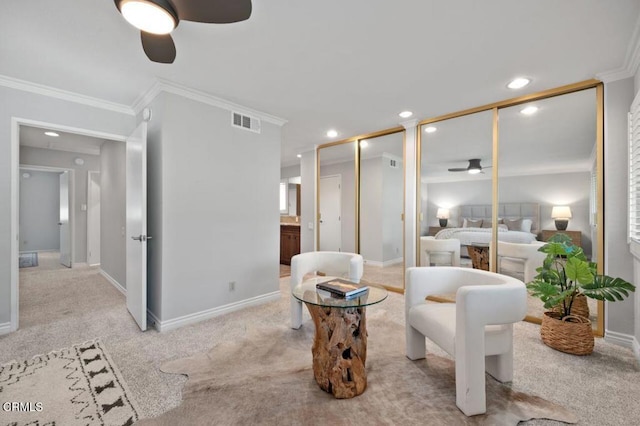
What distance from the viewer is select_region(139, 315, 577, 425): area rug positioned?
1640 mm

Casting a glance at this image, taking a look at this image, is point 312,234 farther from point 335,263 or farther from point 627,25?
point 627,25

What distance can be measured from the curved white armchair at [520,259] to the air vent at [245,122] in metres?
3.20

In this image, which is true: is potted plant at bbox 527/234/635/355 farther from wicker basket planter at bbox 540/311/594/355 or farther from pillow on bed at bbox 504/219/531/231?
pillow on bed at bbox 504/219/531/231

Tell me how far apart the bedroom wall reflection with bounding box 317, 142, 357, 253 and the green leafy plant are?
2619 millimetres

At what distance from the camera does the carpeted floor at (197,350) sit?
1.83 meters

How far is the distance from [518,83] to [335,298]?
2674 millimetres

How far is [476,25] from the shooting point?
76.4 inches

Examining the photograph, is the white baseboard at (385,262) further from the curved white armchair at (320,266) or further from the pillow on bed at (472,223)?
the curved white armchair at (320,266)

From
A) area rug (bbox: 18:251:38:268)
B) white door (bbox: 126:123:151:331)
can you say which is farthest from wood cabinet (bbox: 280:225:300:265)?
area rug (bbox: 18:251:38:268)

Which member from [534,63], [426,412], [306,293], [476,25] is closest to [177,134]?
[306,293]

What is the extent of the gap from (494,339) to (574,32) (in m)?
2.16

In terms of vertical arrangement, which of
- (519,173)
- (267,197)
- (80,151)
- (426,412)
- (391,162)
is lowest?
(426,412)

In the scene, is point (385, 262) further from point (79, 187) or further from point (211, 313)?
point (79, 187)

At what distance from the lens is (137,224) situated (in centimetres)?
292
